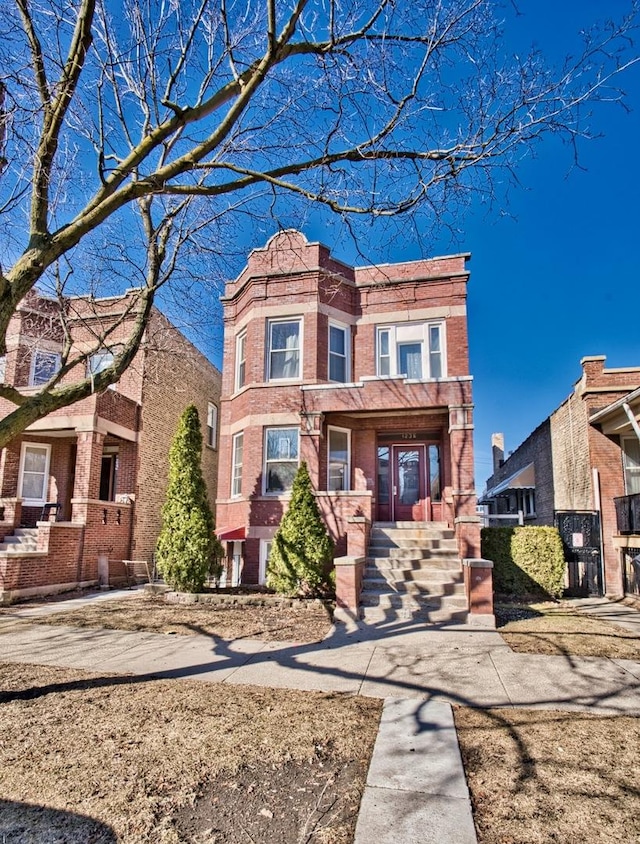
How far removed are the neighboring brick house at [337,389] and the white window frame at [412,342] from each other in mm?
30

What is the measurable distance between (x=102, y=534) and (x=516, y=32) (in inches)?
521

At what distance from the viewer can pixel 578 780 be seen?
325 cm

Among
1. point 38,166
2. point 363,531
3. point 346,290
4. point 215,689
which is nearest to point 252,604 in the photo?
point 363,531

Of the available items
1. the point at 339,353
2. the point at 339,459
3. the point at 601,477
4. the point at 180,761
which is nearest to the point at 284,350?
the point at 339,353

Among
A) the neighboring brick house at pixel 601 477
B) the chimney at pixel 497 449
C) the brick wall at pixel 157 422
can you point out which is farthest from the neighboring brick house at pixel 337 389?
the chimney at pixel 497 449

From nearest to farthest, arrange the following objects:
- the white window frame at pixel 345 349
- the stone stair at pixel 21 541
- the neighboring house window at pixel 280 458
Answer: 1. the stone stair at pixel 21 541
2. the neighboring house window at pixel 280 458
3. the white window frame at pixel 345 349

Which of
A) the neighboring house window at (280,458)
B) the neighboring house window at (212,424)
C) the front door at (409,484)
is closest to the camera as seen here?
the neighboring house window at (280,458)

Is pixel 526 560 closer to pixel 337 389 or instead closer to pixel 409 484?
pixel 409 484

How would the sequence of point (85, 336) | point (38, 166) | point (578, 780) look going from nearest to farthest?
point (578, 780) → point (38, 166) → point (85, 336)

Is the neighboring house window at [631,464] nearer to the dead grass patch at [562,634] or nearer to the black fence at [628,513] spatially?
the black fence at [628,513]

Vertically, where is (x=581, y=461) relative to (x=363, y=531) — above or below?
above

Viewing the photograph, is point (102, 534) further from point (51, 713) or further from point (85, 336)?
point (51, 713)

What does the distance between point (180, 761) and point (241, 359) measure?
12.3m

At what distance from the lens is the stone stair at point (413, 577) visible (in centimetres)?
866
